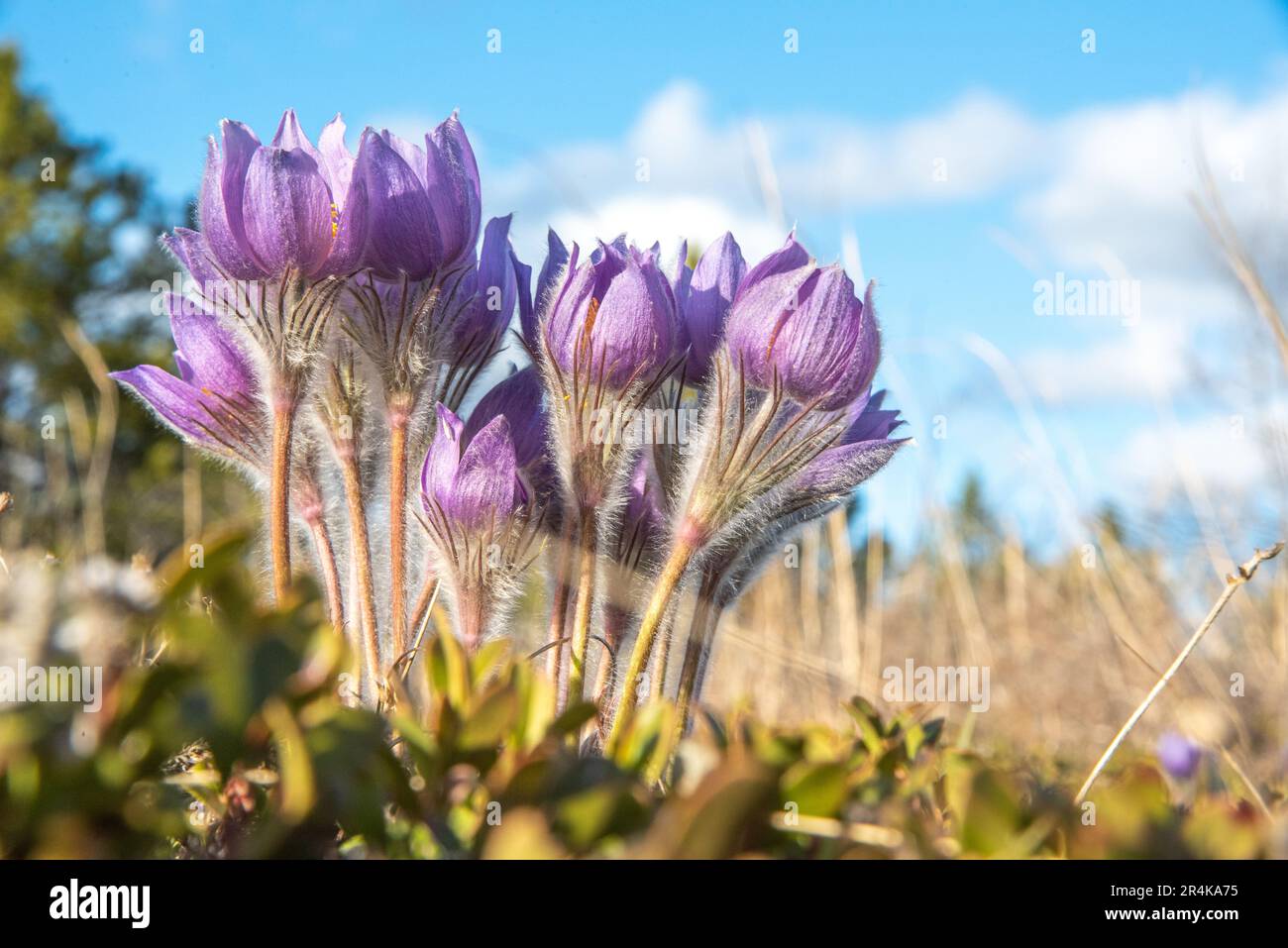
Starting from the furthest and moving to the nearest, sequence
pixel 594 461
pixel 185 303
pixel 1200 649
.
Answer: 1. pixel 1200 649
2. pixel 185 303
3. pixel 594 461

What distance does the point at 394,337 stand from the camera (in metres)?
0.89

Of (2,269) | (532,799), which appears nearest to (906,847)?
(532,799)

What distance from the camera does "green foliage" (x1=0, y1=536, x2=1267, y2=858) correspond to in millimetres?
437

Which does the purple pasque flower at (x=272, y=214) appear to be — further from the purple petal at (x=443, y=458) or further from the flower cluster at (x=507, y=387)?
the purple petal at (x=443, y=458)

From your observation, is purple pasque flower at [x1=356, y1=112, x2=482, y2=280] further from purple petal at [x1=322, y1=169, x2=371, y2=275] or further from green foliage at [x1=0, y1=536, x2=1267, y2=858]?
green foliage at [x1=0, y1=536, x2=1267, y2=858]

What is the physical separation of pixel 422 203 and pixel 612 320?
0.16 m

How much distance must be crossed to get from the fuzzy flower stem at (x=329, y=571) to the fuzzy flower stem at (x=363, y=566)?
0.06 feet

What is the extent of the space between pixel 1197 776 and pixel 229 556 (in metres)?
0.77

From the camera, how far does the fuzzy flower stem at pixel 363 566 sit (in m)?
0.83

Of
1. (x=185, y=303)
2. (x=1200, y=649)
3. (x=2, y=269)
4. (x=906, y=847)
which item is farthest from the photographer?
(x=2, y=269)

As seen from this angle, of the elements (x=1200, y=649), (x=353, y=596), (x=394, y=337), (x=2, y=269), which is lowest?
(x=1200, y=649)

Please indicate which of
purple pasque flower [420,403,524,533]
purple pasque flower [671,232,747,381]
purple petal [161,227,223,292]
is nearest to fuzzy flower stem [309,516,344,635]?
purple pasque flower [420,403,524,533]

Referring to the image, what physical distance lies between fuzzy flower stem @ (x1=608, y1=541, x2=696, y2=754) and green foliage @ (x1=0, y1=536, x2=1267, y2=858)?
0.57ft
